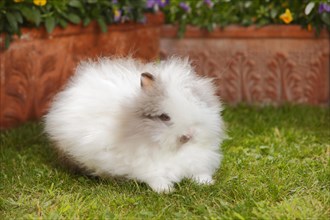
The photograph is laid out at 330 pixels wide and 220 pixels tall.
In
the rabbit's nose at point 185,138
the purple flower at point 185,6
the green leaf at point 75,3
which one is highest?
the green leaf at point 75,3

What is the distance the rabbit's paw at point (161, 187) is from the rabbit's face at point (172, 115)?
0.25 meters

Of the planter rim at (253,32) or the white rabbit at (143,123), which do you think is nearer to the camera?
the white rabbit at (143,123)

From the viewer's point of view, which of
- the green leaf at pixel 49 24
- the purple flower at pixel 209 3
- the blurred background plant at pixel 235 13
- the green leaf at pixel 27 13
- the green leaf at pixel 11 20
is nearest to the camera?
the green leaf at pixel 11 20

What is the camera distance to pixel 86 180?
11.1 feet

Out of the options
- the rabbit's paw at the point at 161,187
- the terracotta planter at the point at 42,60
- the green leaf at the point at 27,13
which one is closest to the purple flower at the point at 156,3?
the terracotta planter at the point at 42,60

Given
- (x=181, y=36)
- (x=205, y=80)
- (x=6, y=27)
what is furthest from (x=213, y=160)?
(x=181, y=36)

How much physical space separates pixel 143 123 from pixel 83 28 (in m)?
2.27

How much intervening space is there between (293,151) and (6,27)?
2.29 meters

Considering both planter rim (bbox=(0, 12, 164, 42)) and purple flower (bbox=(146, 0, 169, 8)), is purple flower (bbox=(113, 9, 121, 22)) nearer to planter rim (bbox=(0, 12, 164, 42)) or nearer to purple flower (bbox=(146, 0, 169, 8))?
planter rim (bbox=(0, 12, 164, 42))

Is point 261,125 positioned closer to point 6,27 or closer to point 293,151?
point 293,151

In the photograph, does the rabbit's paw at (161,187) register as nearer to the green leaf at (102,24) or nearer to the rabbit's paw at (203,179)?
the rabbit's paw at (203,179)

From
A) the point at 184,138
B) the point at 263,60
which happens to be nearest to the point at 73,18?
the point at 263,60

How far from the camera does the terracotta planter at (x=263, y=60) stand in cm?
544

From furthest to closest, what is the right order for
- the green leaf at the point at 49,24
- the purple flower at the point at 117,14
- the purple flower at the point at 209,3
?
the purple flower at the point at 209,3 → the purple flower at the point at 117,14 → the green leaf at the point at 49,24
